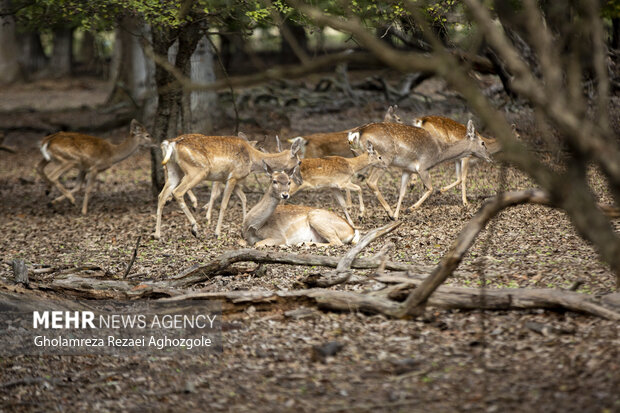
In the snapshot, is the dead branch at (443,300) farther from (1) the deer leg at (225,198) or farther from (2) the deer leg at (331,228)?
(1) the deer leg at (225,198)

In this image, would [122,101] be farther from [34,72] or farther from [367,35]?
Result: [367,35]

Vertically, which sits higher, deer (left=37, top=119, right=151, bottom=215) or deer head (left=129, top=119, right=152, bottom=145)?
deer head (left=129, top=119, right=152, bottom=145)

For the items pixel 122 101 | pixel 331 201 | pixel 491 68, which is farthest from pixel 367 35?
pixel 122 101

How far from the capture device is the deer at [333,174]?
1056 centimetres

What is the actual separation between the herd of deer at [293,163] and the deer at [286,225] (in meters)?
0.01

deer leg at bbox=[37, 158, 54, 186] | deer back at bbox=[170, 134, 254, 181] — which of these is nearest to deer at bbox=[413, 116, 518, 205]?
deer back at bbox=[170, 134, 254, 181]

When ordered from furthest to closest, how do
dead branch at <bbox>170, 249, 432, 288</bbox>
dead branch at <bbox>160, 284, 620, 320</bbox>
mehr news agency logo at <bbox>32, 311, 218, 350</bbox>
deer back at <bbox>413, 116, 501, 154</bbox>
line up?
deer back at <bbox>413, 116, 501, 154</bbox> < dead branch at <bbox>170, 249, 432, 288</bbox> < mehr news agency logo at <bbox>32, 311, 218, 350</bbox> < dead branch at <bbox>160, 284, 620, 320</bbox>

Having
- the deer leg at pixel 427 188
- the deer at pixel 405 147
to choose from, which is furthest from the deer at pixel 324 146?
the deer leg at pixel 427 188

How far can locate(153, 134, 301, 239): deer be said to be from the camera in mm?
10227

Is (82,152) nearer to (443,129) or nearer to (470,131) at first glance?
(443,129)

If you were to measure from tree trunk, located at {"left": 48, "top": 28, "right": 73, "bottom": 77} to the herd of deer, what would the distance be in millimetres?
20493

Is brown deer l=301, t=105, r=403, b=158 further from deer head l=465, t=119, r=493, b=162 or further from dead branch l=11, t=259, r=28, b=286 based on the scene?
dead branch l=11, t=259, r=28, b=286

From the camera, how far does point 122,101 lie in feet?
69.8

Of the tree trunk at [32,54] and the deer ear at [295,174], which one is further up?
the tree trunk at [32,54]
